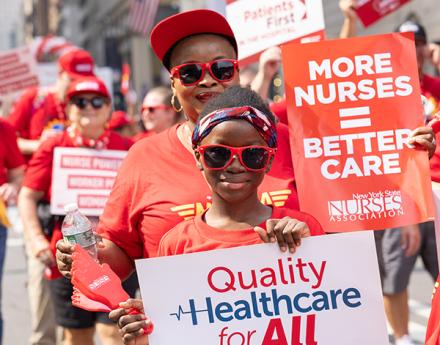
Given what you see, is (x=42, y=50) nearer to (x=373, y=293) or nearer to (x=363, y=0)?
(x=363, y=0)

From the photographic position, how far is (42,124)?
8.08m

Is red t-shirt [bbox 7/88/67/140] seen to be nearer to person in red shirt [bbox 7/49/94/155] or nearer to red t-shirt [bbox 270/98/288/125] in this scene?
person in red shirt [bbox 7/49/94/155]

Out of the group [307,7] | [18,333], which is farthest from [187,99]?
[18,333]

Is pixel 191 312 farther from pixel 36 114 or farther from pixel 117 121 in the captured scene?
pixel 117 121

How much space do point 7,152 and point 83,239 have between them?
3930 millimetres

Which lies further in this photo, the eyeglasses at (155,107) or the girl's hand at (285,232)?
the eyeglasses at (155,107)

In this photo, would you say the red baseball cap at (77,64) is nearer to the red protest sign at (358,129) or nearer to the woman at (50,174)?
Answer: the woman at (50,174)

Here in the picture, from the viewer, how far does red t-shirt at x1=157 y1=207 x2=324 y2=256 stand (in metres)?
3.38

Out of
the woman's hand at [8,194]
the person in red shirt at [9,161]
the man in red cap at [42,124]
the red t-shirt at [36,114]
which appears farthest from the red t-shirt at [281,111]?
the red t-shirt at [36,114]

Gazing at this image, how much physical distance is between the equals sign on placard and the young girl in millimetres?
619

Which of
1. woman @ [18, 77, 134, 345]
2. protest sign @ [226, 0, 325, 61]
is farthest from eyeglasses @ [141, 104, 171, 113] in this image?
protest sign @ [226, 0, 325, 61]

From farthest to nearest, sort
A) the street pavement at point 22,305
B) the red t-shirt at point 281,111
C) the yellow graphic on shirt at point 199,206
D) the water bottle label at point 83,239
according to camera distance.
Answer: the street pavement at point 22,305, the red t-shirt at point 281,111, the yellow graphic on shirt at point 199,206, the water bottle label at point 83,239

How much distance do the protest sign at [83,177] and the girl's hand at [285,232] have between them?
3338 millimetres

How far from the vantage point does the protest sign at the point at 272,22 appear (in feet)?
18.7
